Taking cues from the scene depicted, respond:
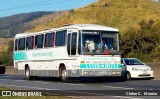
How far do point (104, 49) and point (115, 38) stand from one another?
3.62 feet

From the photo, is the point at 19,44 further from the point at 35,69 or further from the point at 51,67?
the point at 51,67

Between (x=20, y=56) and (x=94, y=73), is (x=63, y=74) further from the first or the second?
(x=20, y=56)

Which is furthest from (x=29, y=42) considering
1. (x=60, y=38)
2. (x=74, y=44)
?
(x=74, y=44)

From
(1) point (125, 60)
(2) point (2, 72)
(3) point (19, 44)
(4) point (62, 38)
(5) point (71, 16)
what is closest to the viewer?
(4) point (62, 38)

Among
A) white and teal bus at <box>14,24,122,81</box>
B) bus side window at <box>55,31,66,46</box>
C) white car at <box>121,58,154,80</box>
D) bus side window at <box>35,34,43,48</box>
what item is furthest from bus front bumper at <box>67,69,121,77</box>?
bus side window at <box>35,34,43,48</box>

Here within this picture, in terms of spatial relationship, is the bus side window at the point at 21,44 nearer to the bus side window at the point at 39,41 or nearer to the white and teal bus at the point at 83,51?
the bus side window at the point at 39,41

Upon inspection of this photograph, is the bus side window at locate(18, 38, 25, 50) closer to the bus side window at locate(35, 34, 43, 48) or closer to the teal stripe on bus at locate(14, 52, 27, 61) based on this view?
the teal stripe on bus at locate(14, 52, 27, 61)

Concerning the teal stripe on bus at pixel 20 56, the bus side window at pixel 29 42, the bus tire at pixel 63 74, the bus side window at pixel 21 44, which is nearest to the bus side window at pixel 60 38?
the bus tire at pixel 63 74

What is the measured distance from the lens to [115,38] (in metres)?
27.1

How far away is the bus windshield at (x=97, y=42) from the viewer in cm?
2615

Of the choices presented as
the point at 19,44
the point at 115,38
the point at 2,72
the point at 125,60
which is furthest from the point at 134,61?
the point at 2,72

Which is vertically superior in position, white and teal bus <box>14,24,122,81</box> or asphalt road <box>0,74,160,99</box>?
white and teal bus <box>14,24,122,81</box>

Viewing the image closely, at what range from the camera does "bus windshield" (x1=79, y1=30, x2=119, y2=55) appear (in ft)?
85.8

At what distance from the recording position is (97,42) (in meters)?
26.4
